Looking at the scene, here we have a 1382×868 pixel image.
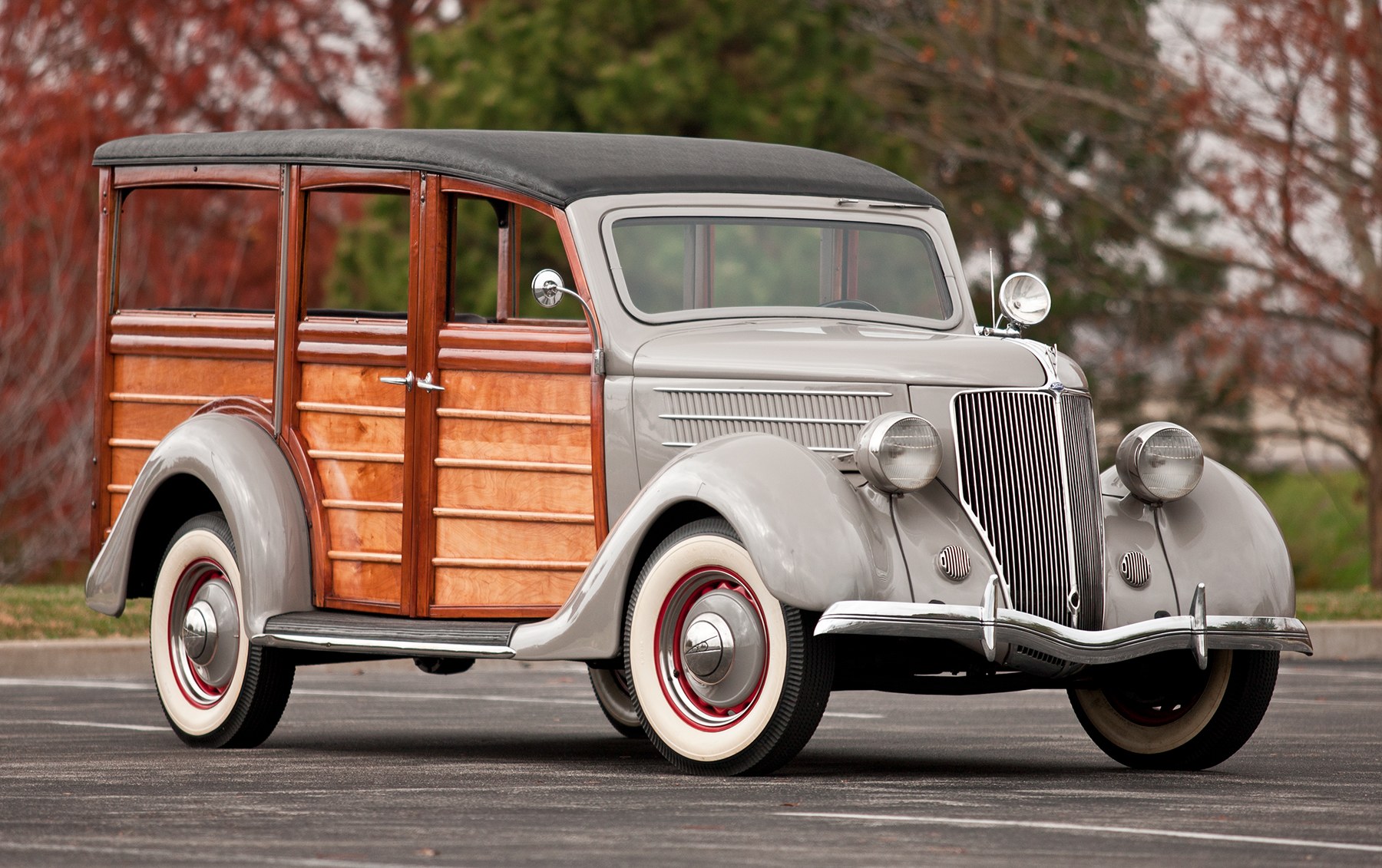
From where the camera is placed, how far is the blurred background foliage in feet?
67.4

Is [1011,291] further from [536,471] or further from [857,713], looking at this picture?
[857,713]

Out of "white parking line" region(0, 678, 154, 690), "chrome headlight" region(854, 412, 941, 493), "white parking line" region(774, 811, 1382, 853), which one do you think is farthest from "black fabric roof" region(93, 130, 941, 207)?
"white parking line" region(0, 678, 154, 690)

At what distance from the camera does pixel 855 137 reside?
70.1ft

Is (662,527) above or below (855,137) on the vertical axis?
below

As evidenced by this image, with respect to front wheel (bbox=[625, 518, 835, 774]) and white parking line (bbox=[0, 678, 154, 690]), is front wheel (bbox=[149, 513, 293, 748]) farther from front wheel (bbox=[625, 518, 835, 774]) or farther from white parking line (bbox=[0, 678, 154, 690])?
white parking line (bbox=[0, 678, 154, 690])

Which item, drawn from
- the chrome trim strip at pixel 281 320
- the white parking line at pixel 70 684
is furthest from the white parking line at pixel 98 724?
the white parking line at pixel 70 684

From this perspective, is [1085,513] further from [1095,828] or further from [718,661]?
[1095,828]

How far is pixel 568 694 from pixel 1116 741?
408cm

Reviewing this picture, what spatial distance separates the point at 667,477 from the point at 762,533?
0.53 m

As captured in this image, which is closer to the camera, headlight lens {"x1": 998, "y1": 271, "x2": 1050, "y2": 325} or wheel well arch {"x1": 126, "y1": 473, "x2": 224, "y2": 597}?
headlight lens {"x1": 998, "y1": 271, "x2": 1050, "y2": 325}

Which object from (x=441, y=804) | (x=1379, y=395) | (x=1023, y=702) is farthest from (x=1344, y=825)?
(x=1379, y=395)

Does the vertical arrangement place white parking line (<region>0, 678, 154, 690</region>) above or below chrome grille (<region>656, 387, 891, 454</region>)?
below

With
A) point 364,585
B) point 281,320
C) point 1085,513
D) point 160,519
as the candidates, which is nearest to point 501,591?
point 364,585

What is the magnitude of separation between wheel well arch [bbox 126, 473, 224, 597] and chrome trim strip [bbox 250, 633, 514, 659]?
2.91 feet
